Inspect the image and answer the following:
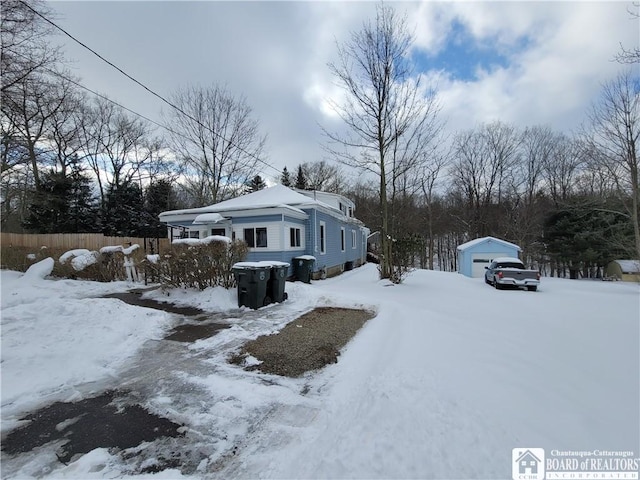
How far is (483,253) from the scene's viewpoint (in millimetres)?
17469

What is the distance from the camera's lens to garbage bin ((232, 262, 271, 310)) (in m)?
7.73

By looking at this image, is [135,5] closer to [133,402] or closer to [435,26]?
[435,26]

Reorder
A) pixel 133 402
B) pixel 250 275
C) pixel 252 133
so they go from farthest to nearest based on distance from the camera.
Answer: pixel 252 133 < pixel 250 275 < pixel 133 402

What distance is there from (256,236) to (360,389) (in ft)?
35.5

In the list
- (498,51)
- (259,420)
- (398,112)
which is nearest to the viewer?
(259,420)

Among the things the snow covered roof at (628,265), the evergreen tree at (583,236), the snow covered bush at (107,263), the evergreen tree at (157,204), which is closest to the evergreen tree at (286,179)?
the evergreen tree at (157,204)

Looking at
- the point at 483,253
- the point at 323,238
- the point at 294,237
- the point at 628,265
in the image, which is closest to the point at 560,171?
the point at 628,265

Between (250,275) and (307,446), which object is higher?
(250,275)

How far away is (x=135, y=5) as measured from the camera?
836cm

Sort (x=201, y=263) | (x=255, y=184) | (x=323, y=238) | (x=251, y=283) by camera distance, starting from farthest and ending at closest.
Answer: (x=255, y=184) < (x=323, y=238) < (x=201, y=263) < (x=251, y=283)

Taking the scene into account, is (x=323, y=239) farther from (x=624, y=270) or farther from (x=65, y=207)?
(x=65, y=207)

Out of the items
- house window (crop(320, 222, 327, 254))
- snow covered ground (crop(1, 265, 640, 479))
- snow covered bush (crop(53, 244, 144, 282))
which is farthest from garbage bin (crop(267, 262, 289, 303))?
house window (crop(320, 222, 327, 254))

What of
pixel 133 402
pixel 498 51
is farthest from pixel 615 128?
pixel 133 402

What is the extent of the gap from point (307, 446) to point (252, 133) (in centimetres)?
2598
